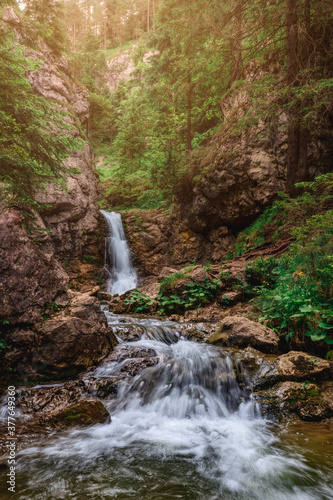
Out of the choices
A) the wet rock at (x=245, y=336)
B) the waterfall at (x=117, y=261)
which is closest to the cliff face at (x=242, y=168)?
the waterfall at (x=117, y=261)

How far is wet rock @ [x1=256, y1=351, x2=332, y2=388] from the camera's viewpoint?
3.70m

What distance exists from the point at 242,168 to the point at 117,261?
8707mm

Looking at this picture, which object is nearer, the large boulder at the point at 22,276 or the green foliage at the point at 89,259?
the large boulder at the point at 22,276

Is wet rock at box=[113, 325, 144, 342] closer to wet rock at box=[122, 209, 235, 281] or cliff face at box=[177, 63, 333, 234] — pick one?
wet rock at box=[122, 209, 235, 281]

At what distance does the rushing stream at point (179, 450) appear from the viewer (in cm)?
235

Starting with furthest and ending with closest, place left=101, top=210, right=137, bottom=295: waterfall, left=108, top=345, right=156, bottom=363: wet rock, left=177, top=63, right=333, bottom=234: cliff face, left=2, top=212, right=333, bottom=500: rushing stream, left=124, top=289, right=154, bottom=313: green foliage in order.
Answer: left=101, top=210, right=137, bottom=295: waterfall, left=124, top=289, right=154, bottom=313: green foliage, left=177, top=63, right=333, bottom=234: cliff face, left=108, top=345, right=156, bottom=363: wet rock, left=2, top=212, right=333, bottom=500: rushing stream

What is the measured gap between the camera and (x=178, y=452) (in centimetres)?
300

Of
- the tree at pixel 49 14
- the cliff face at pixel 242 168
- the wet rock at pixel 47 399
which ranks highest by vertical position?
the tree at pixel 49 14

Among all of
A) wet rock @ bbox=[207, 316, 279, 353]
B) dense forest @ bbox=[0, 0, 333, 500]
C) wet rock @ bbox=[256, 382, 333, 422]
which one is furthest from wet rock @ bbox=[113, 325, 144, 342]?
wet rock @ bbox=[256, 382, 333, 422]

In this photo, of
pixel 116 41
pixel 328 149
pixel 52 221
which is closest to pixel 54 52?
pixel 52 221

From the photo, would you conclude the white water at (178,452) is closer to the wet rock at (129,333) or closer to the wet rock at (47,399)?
the wet rock at (47,399)

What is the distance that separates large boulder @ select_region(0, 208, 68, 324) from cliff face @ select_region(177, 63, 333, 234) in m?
8.32

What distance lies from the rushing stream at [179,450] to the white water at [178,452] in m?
0.01

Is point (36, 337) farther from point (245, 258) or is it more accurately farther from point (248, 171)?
point (248, 171)
